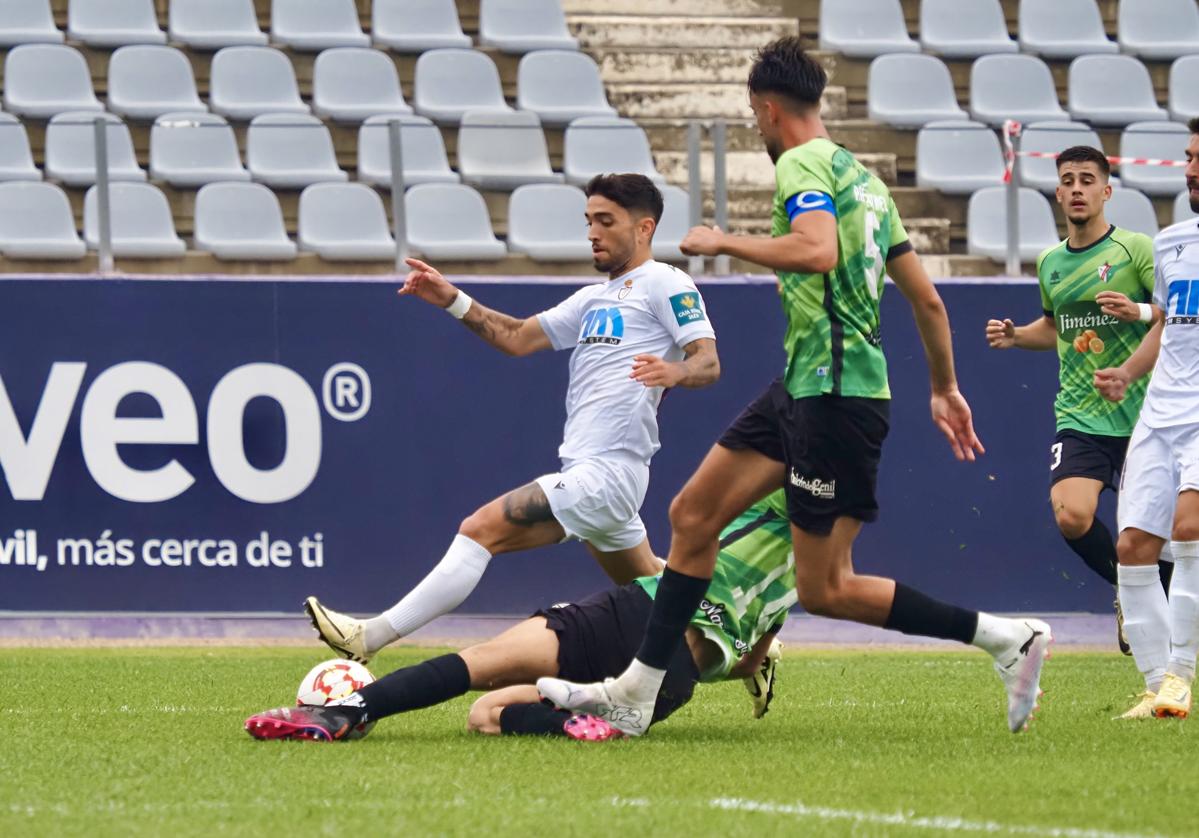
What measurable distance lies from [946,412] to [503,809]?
2.26 metres

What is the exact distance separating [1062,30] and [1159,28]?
33.1 inches

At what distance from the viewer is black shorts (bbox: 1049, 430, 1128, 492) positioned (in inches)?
339

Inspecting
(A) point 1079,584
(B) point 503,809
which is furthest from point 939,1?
(B) point 503,809

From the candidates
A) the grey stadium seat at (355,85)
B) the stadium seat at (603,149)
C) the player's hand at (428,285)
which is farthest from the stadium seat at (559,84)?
the player's hand at (428,285)

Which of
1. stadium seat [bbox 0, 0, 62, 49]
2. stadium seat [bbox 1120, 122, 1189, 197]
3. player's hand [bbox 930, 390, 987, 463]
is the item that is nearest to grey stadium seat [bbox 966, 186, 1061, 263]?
stadium seat [bbox 1120, 122, 1189, 197]

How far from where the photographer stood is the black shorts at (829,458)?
19.5 ft

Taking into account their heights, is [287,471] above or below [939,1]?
below

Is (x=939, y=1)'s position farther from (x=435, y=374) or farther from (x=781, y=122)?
(x=781, y=122)

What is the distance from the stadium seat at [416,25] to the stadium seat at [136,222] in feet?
11.6

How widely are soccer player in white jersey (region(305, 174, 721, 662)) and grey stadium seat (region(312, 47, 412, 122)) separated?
20.4 feet

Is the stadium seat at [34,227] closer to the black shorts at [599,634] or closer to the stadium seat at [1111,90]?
the black shorts at [599,634]

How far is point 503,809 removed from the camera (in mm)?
4738

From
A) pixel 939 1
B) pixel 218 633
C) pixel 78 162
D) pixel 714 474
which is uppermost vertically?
pixel 939 1

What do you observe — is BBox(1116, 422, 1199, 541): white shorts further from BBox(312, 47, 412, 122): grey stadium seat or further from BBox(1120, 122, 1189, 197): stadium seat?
BBox(312, 47, 412, 122): grey stadium seat
